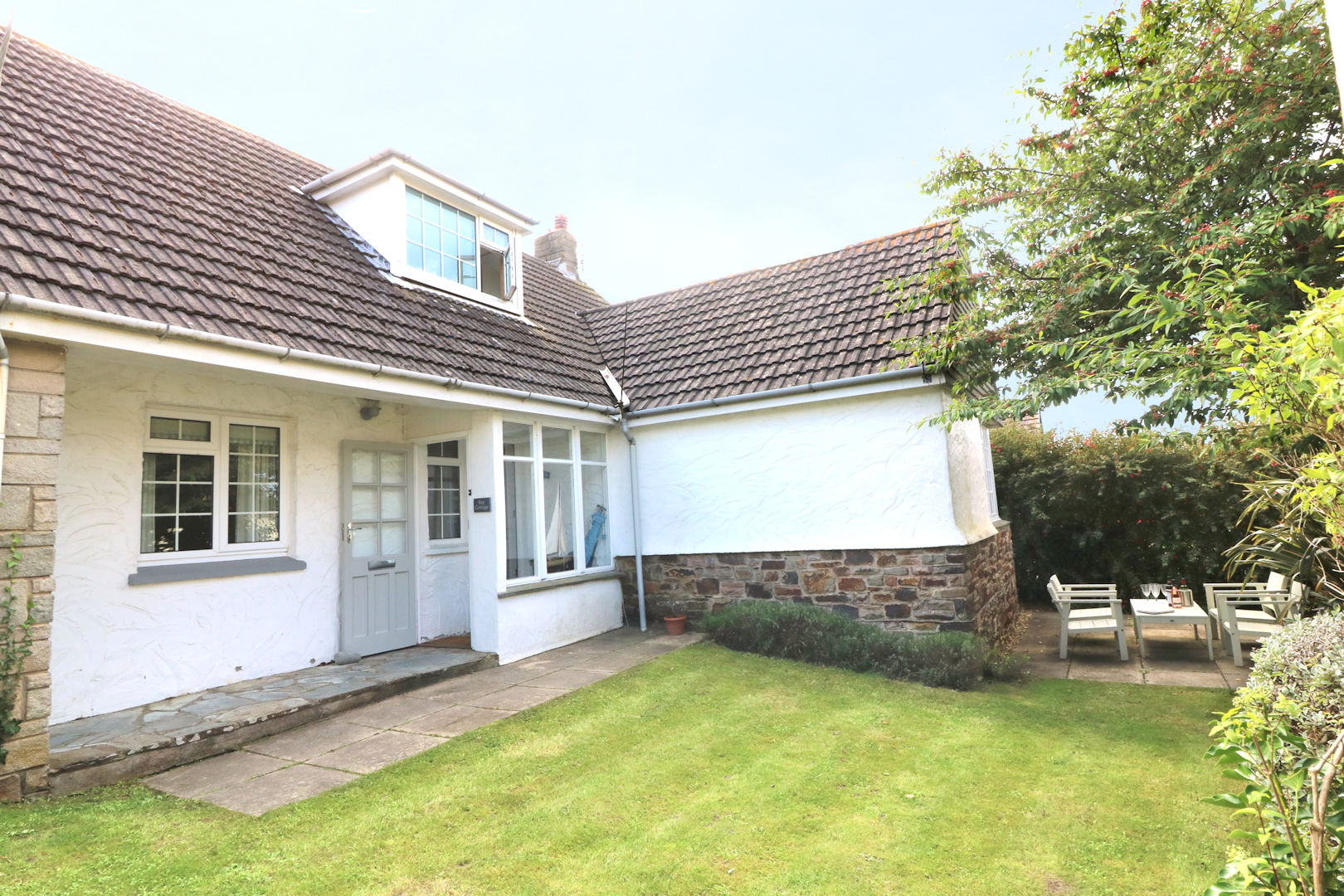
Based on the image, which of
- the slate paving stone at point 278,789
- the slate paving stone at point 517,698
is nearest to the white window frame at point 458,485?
the slate paving stone at point 517,698

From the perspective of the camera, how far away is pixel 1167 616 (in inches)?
317

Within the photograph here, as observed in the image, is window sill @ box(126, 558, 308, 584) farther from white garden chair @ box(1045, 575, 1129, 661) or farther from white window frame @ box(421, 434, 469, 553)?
white garden chair @ box(1045, 575, 1129, 661)

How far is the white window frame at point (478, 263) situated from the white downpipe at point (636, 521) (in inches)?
103

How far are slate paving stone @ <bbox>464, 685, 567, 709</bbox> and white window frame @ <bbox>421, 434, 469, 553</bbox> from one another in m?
2.71

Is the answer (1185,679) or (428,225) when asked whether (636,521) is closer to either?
(428,225)

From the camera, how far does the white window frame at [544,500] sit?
8.50 meters

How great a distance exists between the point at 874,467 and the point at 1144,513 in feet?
19.5

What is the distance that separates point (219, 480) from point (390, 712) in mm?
2886

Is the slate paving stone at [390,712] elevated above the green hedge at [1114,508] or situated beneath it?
situated beneath

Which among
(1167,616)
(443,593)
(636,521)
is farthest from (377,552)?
(1167,616)

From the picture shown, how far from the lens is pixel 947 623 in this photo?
7.73 metres

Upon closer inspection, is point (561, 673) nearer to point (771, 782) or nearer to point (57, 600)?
point (771, 782)

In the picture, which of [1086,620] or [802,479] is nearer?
[1086,620]

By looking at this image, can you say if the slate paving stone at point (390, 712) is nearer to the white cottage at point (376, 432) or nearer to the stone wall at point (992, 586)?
the white cottage at point (376, 432)
